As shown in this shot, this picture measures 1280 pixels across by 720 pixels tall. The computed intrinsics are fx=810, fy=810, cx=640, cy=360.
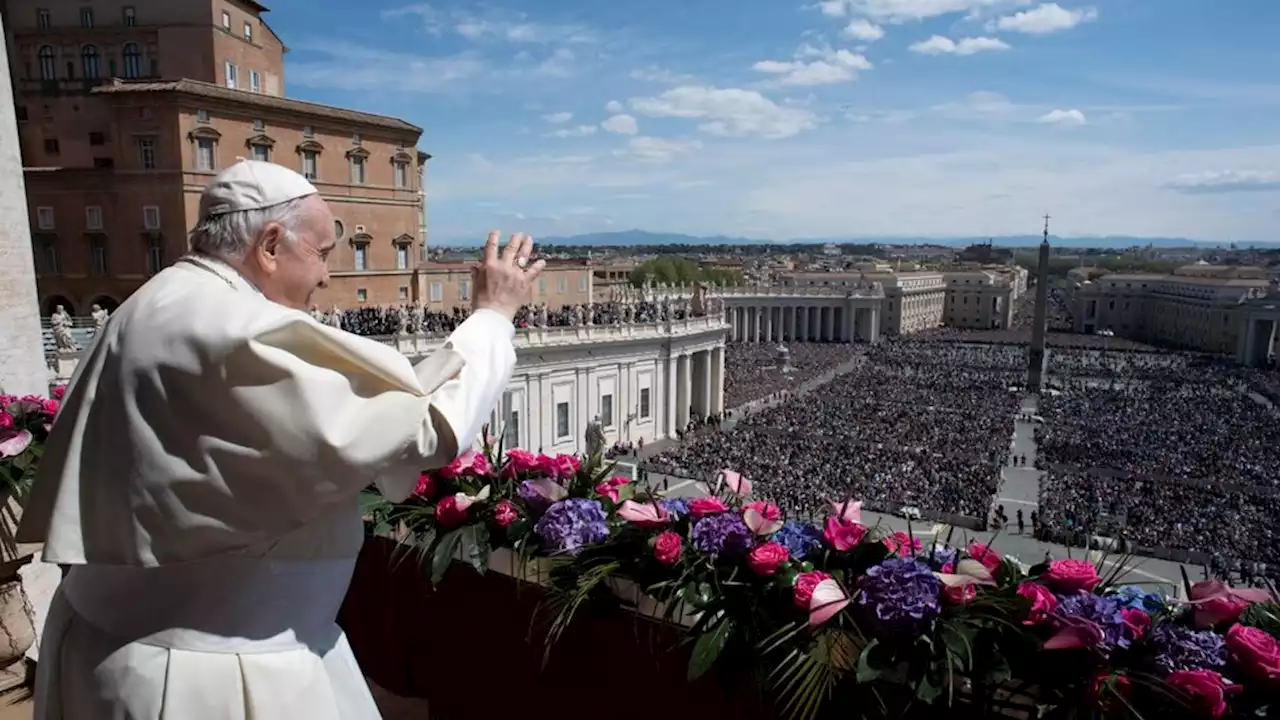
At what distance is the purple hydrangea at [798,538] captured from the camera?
338 centimetres

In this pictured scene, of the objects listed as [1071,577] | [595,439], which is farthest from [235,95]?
[1071,577]

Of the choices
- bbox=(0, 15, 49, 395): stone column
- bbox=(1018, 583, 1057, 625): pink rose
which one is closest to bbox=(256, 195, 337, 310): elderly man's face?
bbox=(1018, 583, 1057, 625): pink rose

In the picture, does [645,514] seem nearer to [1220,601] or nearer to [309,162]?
[1220,601]

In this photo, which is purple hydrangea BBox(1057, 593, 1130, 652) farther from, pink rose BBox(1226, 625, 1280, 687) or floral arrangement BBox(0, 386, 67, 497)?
floral arrangement BBox(0, 386, 67, 497)

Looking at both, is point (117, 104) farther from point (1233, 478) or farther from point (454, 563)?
point (1233, 478)

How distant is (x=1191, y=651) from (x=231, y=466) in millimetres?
2912

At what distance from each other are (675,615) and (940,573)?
3.51ft

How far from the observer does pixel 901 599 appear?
2809 millimetres

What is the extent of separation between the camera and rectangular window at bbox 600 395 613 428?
113ft

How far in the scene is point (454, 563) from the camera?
4.15 meters

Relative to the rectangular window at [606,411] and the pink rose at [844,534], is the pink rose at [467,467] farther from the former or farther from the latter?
the rectangular window at [606,411]

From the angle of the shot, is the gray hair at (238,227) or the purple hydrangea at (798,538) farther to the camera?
the purple hydrangea at (798,538)

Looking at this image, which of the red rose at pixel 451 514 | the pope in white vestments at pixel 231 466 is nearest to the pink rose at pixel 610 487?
the red rose at pixel 451 514

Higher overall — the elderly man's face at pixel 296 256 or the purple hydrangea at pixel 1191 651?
the elderly man's face at pixel 296 256
